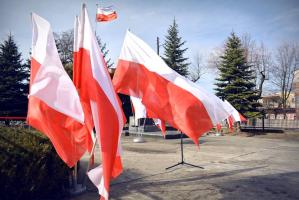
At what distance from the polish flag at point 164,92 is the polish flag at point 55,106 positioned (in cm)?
178

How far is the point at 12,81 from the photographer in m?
31.8

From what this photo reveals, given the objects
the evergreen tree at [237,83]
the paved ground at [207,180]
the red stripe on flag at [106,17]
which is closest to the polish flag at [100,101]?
the paved ground at [207,180]

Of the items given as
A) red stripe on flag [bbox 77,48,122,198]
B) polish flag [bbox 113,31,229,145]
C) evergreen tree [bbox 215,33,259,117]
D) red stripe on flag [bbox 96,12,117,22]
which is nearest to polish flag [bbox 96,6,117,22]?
red stripe on flag [bbox 96,12,117,22]

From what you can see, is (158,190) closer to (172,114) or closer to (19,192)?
(172,114)

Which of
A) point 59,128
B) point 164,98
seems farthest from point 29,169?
point 164,98

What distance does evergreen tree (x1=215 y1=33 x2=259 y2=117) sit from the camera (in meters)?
29.0

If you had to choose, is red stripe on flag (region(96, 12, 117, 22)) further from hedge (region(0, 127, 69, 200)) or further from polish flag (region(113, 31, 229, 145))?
hedge (region(0, 127, 69, 200))

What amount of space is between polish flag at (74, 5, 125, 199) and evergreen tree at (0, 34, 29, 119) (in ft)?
91.1

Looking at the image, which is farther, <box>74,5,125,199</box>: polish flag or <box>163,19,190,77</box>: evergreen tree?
<box>163,19,190,77</box>: evergreen tree

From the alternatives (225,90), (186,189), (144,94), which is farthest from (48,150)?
(225,90)

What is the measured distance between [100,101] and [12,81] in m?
30.7

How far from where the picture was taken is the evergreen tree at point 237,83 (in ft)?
95.1

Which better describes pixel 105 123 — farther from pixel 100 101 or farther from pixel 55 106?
pixel 55 106

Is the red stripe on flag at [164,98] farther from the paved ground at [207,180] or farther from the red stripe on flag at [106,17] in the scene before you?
the red stripe on flag at [106,17]
